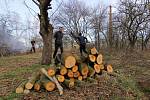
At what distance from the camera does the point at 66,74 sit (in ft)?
28.9

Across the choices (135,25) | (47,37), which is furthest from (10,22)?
(47,37)

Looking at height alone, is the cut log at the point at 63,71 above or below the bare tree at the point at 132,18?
below

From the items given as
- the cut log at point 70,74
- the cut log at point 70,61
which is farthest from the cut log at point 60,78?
the cut log at point 70,61

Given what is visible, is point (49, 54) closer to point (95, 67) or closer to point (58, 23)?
point (95, 67)

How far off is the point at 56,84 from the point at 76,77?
3.36ft

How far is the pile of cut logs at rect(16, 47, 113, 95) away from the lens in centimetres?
820

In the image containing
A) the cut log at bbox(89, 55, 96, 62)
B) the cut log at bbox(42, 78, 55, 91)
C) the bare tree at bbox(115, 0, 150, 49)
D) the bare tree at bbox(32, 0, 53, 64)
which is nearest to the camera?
the cut log at bbox(42, 78, 55, 91)

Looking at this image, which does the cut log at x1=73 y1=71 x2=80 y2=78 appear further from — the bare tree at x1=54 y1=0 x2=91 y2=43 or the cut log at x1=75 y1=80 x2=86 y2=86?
the bare tree at x1=54 y1=0 x2=91 y2=43

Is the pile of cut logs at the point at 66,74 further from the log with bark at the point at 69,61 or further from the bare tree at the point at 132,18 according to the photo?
the bare tree at the point at 132,18

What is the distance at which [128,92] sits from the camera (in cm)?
930

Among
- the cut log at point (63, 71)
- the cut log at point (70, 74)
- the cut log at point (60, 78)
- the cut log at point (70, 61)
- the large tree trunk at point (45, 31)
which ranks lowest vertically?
the cut log at point (60, 78)

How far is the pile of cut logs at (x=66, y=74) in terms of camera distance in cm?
820

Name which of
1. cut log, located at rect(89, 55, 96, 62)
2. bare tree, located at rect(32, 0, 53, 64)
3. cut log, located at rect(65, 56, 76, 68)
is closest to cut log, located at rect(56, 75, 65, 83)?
cut log, located at rect(65, 56, 76, 68)

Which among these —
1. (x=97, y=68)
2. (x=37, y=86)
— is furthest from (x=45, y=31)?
(x=37, y=86)
